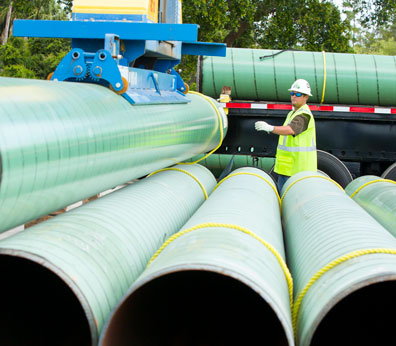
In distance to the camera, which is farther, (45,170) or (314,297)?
(45,170)

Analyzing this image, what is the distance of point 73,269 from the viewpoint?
231 cm

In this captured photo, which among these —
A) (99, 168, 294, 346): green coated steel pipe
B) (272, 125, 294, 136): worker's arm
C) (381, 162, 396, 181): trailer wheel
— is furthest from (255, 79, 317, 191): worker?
(99, 168, 294, 346): green coated steel pipe

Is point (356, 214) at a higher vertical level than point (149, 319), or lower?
higher

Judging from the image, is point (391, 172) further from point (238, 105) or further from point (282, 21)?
point (282, 21)

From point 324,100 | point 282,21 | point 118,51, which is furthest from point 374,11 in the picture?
point 118,51

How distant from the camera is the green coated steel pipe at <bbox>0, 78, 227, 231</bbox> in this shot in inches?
93.7

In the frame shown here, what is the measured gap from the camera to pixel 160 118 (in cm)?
442

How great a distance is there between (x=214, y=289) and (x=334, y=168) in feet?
19.8

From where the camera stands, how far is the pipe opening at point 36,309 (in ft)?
8.71

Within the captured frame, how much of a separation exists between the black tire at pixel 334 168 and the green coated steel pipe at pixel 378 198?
A: 108 inches

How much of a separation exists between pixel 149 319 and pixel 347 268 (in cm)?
99

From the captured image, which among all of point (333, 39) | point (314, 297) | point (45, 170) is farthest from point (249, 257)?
point (333, 39)

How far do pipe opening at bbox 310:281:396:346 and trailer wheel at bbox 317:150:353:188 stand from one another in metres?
5.85

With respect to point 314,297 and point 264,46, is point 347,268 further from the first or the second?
point 264,46
